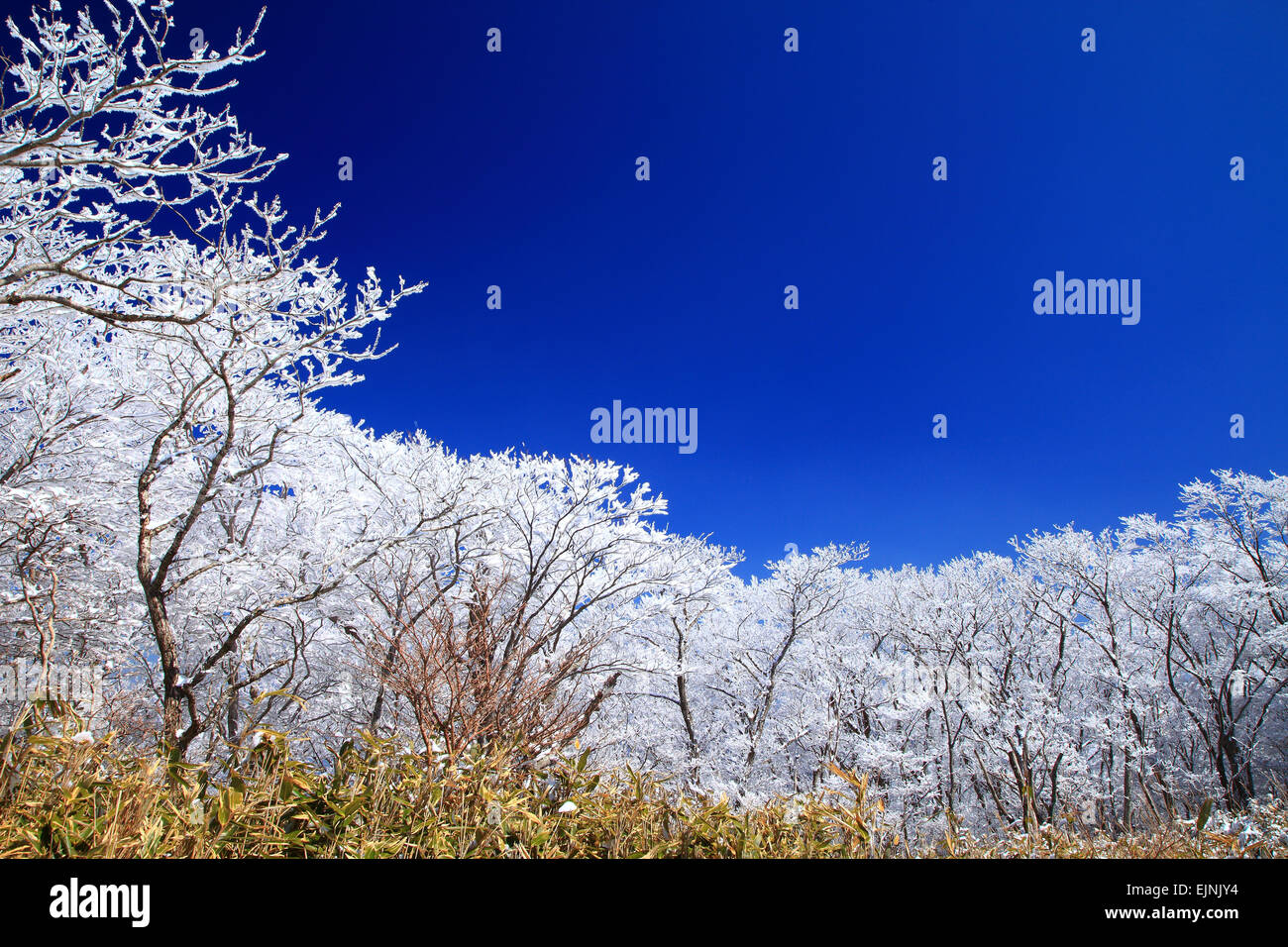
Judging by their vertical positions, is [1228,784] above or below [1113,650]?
below

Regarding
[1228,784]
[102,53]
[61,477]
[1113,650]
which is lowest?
[1228,784]

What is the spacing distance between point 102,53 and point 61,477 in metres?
7.38

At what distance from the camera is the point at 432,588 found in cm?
1141

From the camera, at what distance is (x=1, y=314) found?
439 centimetres

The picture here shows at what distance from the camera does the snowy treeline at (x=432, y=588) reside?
393cm

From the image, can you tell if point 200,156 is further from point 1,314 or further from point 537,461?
point 537,461

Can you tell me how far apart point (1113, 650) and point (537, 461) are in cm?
2202

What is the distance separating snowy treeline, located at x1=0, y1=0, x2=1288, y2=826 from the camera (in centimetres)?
393
